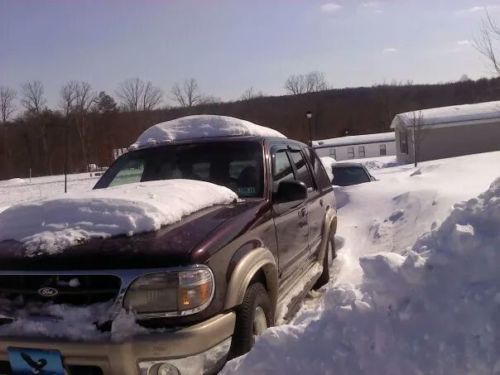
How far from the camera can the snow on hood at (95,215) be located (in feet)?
9.95

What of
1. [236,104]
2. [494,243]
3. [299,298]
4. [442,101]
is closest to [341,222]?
[299,298]

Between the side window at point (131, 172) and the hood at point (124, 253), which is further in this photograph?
the side window at point (131, 172)

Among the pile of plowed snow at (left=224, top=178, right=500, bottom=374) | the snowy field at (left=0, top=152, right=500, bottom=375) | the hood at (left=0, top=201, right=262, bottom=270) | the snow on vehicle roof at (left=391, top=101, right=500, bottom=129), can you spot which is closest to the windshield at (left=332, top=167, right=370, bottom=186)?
the snowy field at (left=0, top=152, right=500, bottom=375)

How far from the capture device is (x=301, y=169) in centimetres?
546

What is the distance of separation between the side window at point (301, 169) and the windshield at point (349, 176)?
28.3ft

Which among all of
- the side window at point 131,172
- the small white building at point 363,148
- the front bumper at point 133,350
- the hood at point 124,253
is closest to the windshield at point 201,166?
the side window at point 131,172

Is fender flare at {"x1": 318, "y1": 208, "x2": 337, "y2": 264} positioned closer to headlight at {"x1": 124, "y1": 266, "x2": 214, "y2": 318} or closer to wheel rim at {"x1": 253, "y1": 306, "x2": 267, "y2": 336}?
wheel rim at {"x1": 253, "y1": 306, "x2": 267, "y2": 336}

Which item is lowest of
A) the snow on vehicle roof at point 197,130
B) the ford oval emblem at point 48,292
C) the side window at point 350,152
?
the side window at point 350,152

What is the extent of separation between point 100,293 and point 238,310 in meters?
0.81

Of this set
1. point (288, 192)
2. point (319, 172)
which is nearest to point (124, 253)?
point (288, 192)

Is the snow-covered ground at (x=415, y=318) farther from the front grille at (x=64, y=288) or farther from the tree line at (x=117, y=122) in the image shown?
the tree line at (x=117, y=122)

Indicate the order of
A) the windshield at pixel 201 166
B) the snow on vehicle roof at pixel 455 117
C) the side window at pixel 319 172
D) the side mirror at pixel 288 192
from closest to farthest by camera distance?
the side mirror at pixel 288 192 → the windshield at pixel 201 166 → the side window at pixel 319 172 → the snow on vehicle roof at pixel 455 117

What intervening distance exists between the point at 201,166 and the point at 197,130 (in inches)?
22.6

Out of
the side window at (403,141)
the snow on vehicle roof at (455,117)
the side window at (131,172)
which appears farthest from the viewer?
the side window at (403,141)
